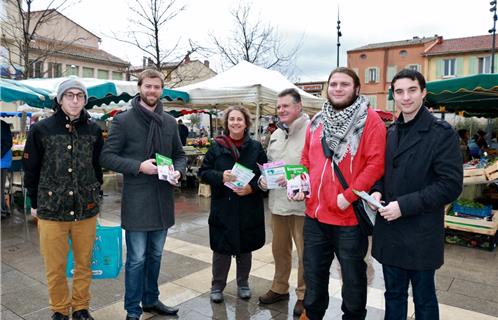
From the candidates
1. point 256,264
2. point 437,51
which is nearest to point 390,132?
point 256,264

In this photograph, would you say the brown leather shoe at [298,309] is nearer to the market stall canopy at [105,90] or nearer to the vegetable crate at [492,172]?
the vegetable crate at [492,172]

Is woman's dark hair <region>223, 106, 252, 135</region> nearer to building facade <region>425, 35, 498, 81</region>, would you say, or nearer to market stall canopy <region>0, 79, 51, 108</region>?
market stall canopy <region>0, 79, 51, 108</region>

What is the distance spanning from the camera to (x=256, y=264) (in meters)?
4.64

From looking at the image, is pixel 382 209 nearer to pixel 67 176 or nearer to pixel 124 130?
pixel 124 130

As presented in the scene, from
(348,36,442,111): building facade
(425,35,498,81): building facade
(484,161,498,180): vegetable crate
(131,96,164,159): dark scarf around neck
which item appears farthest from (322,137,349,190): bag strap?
(348,36,442,111): building facade

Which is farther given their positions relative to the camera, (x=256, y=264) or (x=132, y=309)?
(x=256, y=264)

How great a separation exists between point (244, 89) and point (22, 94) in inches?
164

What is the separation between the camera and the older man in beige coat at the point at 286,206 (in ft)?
11.0

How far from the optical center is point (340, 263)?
8.72ft

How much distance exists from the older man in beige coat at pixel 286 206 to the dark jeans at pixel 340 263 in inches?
21.3

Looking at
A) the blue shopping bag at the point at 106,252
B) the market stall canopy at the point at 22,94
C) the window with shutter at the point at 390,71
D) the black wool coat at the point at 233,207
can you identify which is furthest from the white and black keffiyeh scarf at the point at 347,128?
the window with shutter at the point at 390,71

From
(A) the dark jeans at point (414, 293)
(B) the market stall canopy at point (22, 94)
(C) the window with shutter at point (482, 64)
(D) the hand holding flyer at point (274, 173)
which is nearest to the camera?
(A) the dark jeans at point (414, 293)

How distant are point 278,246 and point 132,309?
1.41 meters

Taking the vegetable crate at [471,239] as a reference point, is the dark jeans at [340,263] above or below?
above
